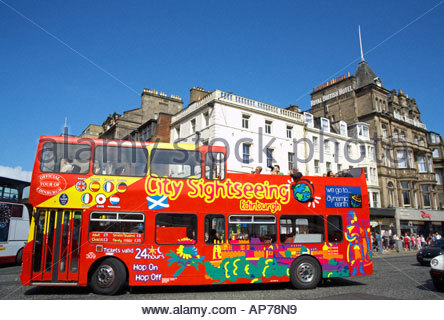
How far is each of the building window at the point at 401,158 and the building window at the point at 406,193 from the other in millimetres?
2326

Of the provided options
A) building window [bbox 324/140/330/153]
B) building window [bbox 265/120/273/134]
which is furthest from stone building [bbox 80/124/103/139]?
building window [bbox 324/140/330/153]

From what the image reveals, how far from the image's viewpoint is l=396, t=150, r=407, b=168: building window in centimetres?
4216

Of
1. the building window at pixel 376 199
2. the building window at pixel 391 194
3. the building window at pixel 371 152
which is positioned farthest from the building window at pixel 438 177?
the building window at pixel 376 199

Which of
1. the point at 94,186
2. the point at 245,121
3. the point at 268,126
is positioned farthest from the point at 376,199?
the point at 94,186

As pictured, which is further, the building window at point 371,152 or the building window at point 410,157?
the building window at point 410,157

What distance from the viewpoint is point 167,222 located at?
8.89 metres

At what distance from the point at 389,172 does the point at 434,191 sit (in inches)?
393

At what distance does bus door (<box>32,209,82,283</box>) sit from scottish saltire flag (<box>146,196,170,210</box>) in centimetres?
196

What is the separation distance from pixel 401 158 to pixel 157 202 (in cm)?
4276

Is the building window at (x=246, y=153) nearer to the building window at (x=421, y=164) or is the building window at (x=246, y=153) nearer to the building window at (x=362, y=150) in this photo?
the building window at (x=362, y=150)

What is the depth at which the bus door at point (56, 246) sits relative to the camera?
8.34m

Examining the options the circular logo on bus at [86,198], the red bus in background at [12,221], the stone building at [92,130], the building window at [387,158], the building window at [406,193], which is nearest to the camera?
the circular logo on bus at [86,198]

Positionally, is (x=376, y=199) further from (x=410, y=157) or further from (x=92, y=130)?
(x=92, y=130)

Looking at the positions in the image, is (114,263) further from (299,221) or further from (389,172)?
(389,172)
